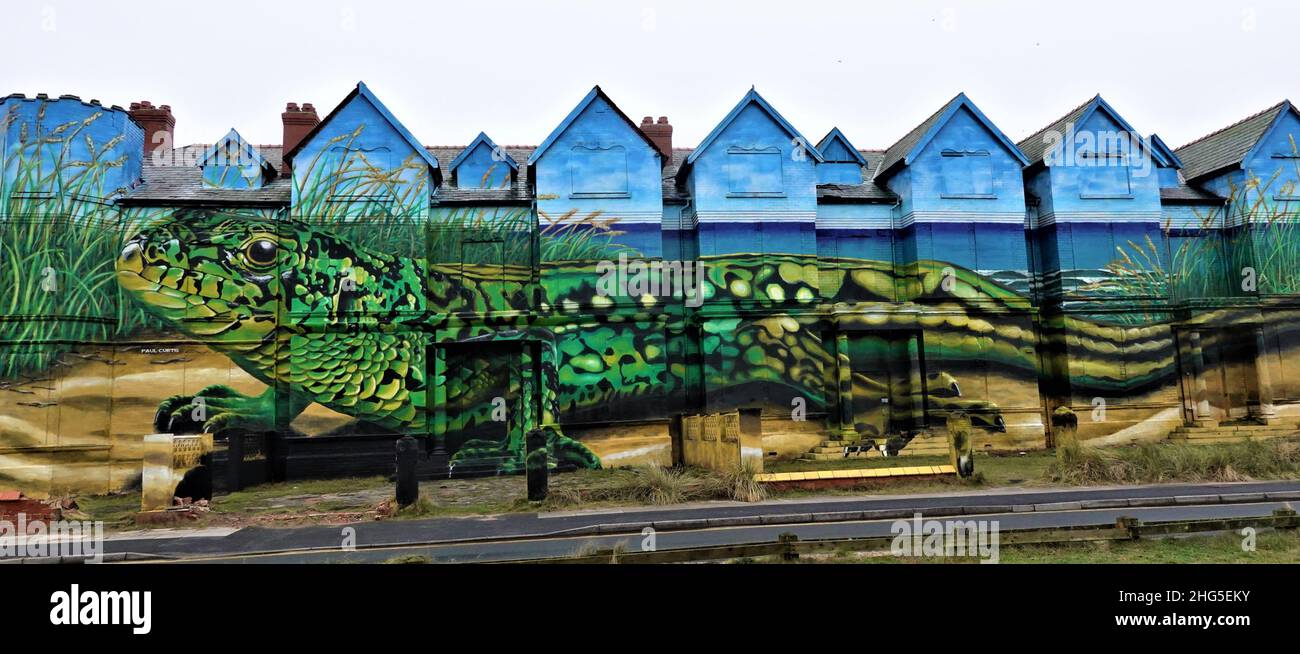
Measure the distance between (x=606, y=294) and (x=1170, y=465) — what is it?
1564 cm

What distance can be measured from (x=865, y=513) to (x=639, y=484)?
529cm

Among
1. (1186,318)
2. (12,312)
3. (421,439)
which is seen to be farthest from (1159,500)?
(12,312)

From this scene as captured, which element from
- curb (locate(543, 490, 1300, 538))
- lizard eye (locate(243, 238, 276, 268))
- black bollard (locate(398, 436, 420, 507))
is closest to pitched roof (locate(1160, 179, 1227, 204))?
curb (locate(543, 490, 1300, 538))

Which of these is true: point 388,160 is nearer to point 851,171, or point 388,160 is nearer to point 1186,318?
point 851,171

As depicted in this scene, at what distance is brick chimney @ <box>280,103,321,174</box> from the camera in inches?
963

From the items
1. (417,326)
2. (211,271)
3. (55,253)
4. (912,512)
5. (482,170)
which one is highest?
(482,170)

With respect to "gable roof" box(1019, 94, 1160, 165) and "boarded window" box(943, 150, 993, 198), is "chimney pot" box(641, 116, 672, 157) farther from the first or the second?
"gable roof" box(1019, 94, 1160, 165)

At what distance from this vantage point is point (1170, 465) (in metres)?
17.4

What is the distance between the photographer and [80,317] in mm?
19953

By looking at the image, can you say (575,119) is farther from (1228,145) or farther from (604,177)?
(1228,145)

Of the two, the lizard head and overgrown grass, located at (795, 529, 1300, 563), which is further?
the lizard head

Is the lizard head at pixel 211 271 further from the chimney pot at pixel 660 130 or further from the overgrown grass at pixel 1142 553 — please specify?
the overgrown grass at pixel 1142 553

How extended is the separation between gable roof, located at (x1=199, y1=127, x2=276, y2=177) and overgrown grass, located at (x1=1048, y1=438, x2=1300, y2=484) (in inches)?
985

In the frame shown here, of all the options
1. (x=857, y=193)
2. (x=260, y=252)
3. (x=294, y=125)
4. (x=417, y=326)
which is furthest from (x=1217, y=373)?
(x=294, y=125)
